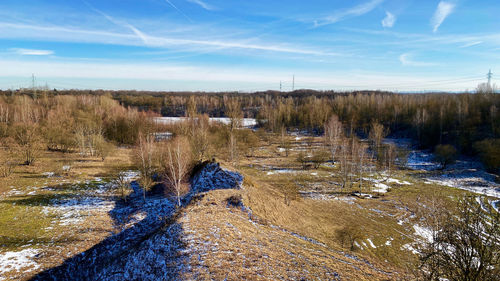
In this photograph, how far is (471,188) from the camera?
1460 inches

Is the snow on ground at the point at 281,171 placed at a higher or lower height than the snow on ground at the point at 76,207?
lower

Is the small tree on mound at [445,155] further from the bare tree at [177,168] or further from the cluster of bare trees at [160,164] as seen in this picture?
the bare tree at [177,168]

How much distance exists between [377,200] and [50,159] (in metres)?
54.2

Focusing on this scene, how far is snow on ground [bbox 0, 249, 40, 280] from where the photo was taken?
15.0 meters

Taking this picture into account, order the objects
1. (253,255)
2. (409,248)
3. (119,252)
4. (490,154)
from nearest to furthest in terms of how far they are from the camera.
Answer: (253,255) → (119,252) → (409,248) → (490,154)

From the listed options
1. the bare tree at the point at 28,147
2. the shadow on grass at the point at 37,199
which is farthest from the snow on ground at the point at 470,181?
the bare tree at the point at 28,147

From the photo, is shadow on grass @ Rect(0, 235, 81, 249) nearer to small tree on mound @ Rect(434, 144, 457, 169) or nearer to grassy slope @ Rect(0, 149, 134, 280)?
grassy slope @ Rect(0, 149, 134, 280)

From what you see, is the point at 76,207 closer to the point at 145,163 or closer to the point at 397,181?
the point at 145,163

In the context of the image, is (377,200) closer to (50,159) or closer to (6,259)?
(6,259)

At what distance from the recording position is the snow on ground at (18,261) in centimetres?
1498

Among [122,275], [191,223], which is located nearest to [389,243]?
[191,223]

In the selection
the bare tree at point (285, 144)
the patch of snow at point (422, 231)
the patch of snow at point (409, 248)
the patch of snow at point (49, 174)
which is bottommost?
the patch of snow at point (422, 231)

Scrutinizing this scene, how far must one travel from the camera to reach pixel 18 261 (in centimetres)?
1583

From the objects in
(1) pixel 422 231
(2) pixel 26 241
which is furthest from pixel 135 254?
(1) pixel 422 231
